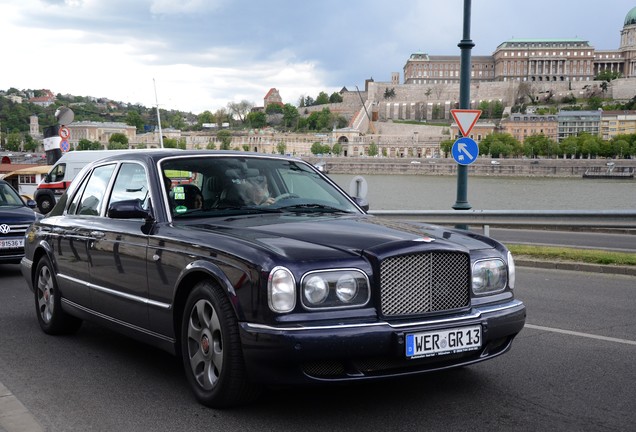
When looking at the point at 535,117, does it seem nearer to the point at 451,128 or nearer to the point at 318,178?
the point at 451,128

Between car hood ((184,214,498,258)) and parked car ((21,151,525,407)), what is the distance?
1cm

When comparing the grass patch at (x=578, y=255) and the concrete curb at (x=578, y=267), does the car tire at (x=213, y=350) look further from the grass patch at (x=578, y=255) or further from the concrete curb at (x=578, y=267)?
the grass patch at (x=578, y=255)

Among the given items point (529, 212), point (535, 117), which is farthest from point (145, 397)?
point (535, 117)

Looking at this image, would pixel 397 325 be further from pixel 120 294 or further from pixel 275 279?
pixel 120 294

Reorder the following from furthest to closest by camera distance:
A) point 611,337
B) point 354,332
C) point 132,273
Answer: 1. point 611,337
2. point 132,273
3. point 354,332

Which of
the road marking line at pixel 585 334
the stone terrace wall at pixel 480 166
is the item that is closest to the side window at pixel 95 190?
the road marking line at pixel 585 334

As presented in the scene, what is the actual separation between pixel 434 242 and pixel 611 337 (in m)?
2.92

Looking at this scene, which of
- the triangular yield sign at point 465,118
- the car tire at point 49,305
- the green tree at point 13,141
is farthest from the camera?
the green tree at point 13,141

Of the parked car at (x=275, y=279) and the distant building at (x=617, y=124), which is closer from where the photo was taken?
the parked car at (x=275, y=279)

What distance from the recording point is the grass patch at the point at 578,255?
11992 mm

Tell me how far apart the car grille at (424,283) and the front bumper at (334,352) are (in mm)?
90

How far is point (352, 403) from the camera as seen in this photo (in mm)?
4777

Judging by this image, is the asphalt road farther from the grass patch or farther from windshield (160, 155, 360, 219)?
the grass patch

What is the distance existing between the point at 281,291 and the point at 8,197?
29.9 feet
